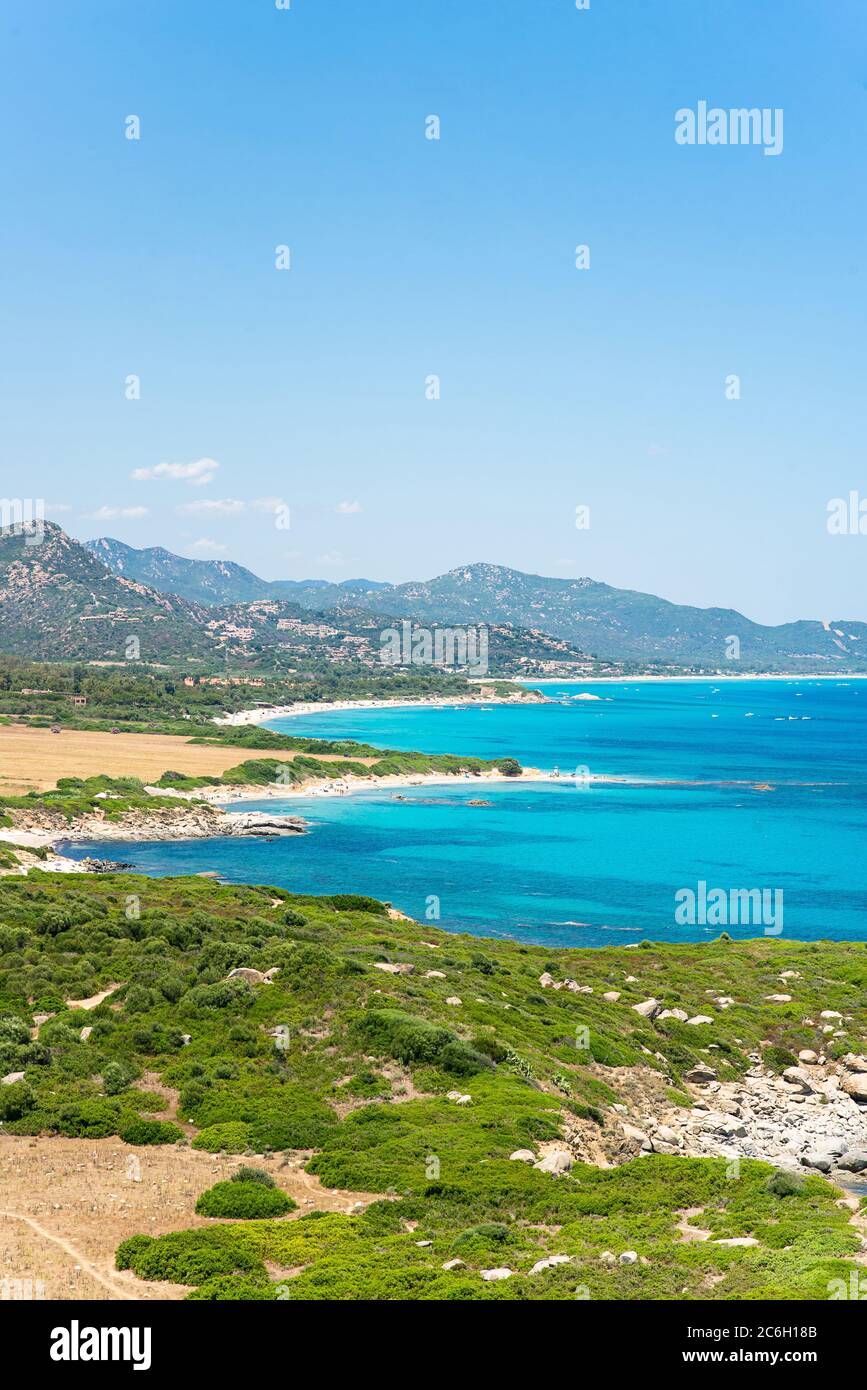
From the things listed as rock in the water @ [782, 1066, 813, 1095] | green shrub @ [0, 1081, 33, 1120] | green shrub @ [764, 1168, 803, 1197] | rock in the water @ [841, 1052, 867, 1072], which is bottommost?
rock in the water @ [841, 1052, 867, 1072]

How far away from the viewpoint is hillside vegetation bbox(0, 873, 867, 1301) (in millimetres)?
19016

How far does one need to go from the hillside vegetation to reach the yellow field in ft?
241

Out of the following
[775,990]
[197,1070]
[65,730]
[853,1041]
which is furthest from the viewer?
[65,730]

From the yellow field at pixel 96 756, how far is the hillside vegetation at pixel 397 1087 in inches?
2888

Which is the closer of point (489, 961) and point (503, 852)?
point (489, 961)

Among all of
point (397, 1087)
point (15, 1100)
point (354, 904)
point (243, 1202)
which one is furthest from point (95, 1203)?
point (354, 904)

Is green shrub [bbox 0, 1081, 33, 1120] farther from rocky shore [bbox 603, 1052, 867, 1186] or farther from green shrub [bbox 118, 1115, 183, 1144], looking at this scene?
rocky shore [bbox 603, 1052, 867, 1186]

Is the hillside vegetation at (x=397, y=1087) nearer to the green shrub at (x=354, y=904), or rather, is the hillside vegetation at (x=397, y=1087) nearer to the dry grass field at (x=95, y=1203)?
the dry grass field at (x=95, y=1203)

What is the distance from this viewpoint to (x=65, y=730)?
164875 mm

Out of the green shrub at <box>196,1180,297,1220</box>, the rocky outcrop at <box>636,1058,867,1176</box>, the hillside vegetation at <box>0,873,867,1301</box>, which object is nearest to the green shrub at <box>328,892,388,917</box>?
the hillside vegetation at <box>0,873,867,1301</box>
